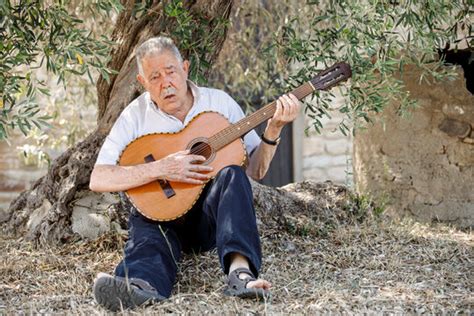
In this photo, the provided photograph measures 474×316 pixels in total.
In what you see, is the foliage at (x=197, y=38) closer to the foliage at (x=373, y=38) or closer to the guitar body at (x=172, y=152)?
the foliage at (x=373, y=38)

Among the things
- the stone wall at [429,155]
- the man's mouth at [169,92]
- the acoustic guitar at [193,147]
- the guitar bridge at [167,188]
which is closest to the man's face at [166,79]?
the man's mouth at [169,92]

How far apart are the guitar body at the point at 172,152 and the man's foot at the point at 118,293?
1.50 feet

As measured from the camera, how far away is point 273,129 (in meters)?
3.81

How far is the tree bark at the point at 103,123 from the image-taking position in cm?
481

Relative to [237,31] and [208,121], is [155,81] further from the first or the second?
[237,31]

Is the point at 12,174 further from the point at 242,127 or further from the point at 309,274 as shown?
the point at 242,127

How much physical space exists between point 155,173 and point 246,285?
687mm

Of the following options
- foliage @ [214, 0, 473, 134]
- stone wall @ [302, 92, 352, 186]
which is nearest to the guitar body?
foliage @ [214, 0, 473, 134]

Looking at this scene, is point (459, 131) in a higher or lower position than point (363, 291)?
higher

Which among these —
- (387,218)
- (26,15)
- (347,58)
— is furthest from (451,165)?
(26,15)

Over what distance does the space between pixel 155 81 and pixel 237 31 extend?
133 inches

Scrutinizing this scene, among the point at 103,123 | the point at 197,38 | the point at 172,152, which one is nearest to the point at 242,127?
the point at 172,152

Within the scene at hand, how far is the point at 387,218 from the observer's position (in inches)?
219

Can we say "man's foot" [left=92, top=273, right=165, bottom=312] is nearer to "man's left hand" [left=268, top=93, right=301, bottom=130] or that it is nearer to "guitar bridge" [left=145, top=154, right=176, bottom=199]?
"guitar bridge" [left=145, top=154, right=176, bottom=199]
